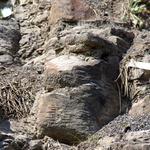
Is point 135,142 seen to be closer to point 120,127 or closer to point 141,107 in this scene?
point 120,127

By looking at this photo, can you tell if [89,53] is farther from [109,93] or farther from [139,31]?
[139,31]

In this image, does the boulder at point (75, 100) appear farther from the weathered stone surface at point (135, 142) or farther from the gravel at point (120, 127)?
the weathered stone surface at point (135, 142)

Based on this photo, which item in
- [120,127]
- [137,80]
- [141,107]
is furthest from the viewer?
[137,80]

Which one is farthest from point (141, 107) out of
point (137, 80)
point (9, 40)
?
point (9, 40)

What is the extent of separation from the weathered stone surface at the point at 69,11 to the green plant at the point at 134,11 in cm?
40

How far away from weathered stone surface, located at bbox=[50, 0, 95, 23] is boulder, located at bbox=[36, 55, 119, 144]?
839mm

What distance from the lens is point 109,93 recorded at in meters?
3.57

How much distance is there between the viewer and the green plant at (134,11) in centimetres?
455

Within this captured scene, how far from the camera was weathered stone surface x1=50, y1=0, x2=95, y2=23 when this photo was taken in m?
4.44

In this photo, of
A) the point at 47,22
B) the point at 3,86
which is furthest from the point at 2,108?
the point at 47,22

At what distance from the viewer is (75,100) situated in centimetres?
338

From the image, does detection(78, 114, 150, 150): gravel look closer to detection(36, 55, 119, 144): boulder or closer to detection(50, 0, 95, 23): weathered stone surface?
detection(36, 55, 119, 144): boulder

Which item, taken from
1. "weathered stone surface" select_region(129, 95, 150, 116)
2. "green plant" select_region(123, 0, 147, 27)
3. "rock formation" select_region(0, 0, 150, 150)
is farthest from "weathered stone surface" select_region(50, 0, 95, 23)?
"weathered stone surface" select_region(129, 95, 150, 116)

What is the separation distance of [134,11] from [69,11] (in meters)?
0.74
